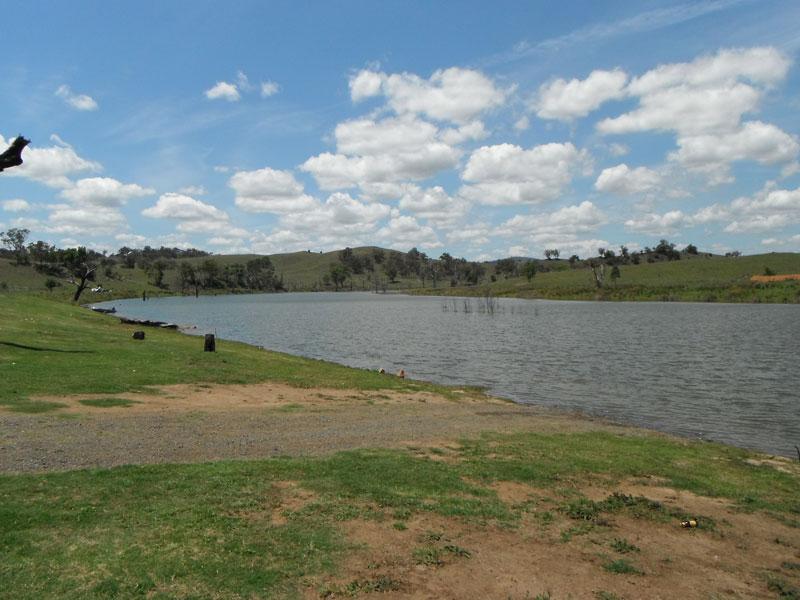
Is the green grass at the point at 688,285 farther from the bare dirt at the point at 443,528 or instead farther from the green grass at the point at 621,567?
the green grass at the point at 621,567

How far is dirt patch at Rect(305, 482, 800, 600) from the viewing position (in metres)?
7.91

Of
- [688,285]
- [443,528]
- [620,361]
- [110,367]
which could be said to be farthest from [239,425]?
[688,285]

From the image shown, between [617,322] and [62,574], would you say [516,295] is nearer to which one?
[617,322]

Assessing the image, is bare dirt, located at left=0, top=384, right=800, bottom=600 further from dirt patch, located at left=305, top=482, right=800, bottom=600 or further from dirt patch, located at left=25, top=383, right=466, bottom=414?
dirt patch, located at left=25, top=383, right=466, bottom=414

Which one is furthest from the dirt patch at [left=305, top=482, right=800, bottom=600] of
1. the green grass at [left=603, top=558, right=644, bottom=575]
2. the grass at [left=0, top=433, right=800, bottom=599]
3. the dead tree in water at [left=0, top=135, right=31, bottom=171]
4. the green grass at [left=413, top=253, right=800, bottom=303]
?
the green grass at [left=413, top=253, right=800, bottom=303]

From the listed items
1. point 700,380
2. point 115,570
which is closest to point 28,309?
point 115,570

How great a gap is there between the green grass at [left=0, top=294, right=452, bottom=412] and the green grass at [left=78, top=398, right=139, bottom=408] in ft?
4.24

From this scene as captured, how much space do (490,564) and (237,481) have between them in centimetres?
528

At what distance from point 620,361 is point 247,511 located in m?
37.3

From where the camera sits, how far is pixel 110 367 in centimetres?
2497

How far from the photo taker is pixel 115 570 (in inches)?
296

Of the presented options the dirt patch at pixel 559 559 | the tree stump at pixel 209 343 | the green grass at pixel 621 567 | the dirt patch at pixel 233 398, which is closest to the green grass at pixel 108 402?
the dirt patch at pixel 233 398

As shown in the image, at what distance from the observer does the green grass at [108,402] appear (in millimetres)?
18156

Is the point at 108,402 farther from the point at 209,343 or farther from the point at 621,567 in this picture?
the point at 621,567
